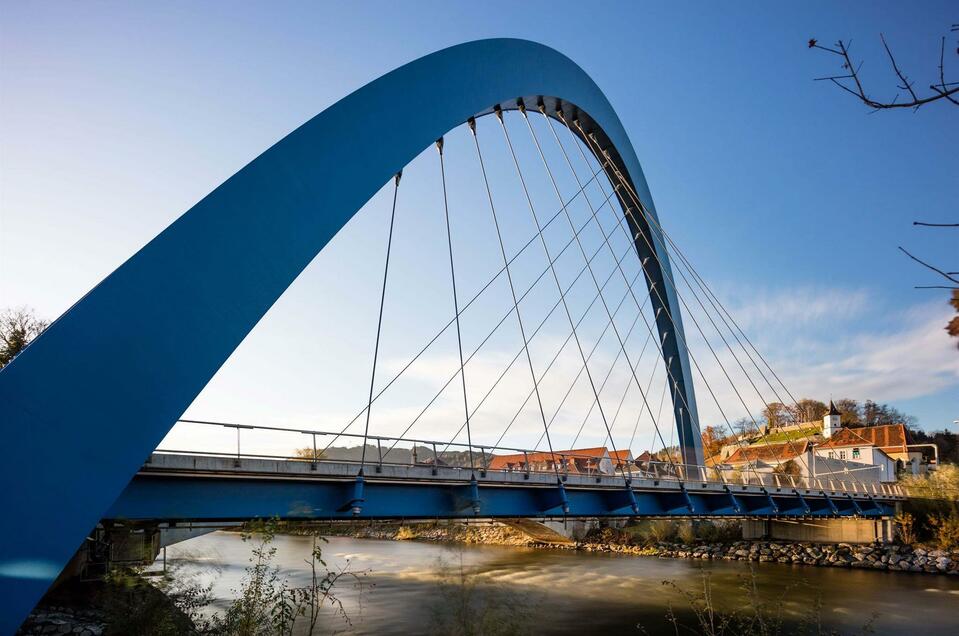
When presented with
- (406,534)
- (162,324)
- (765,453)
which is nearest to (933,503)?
(765,453)

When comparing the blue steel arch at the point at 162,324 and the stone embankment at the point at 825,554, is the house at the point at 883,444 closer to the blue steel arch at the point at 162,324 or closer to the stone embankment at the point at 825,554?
the stone embankment at the point at 825,554

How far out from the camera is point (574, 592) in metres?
22.8

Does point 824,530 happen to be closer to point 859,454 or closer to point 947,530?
point 947,530

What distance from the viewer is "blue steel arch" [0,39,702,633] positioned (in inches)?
246

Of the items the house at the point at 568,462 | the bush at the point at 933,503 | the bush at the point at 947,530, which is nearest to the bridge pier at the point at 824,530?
the bush at the point at 933,503

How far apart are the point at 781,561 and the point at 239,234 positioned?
29.1 m

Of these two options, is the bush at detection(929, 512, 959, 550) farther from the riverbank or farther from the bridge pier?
the bridge pier

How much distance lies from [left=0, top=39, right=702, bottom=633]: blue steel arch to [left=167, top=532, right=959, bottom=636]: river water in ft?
23.1

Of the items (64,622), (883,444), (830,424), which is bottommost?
(64,622)

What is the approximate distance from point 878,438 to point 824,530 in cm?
2024

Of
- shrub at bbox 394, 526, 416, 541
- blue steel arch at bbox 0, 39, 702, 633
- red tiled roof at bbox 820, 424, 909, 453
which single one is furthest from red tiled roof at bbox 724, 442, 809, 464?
blue steel arch at bbox 0, 39, 702, 633

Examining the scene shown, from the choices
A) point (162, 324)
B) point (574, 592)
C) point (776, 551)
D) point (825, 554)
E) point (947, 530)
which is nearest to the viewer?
point (162, 324)

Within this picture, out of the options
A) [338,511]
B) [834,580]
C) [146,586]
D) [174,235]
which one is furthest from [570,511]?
[834,580]

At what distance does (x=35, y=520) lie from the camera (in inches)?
246
